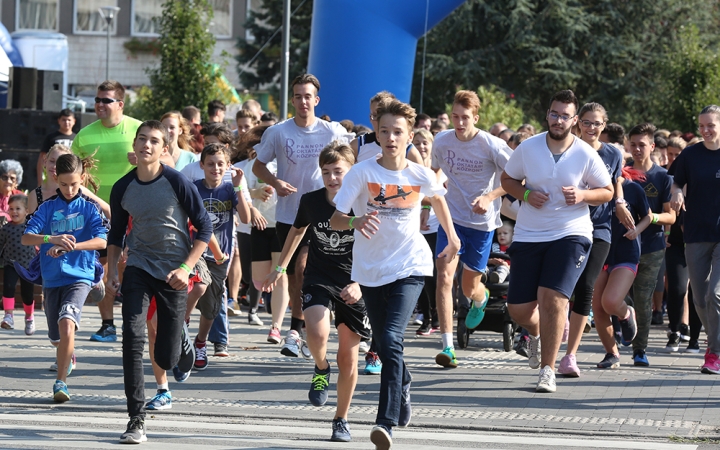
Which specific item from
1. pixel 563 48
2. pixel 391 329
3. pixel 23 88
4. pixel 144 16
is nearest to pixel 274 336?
A: pixel 391 329

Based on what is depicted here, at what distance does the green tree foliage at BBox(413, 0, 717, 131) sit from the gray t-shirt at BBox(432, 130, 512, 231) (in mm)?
29251

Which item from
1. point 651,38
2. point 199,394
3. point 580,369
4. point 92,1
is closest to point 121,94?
point 199,394

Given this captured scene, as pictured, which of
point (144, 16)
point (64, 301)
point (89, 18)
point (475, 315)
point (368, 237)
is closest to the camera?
point (368, 237)

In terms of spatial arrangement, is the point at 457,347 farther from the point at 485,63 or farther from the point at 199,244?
the point at 485,63

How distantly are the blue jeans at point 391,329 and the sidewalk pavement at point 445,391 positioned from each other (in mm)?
925

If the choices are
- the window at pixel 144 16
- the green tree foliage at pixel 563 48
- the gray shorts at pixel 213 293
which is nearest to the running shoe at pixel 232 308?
the gray shorts at pixel 213 293

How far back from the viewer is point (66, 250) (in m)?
7.86

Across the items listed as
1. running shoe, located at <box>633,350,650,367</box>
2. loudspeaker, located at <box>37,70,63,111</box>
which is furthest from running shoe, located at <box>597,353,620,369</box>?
loudspeaker, located at <box>37,70,63,111</box>

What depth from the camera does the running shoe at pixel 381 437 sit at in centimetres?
611

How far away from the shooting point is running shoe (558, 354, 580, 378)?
9.09 metres

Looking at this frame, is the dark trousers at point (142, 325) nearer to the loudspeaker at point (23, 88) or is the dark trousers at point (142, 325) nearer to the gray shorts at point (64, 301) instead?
the gray shorts at point (64, 301)

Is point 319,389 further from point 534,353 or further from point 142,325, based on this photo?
point 534,353

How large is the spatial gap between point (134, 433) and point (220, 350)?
3645 mm

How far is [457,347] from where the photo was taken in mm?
11273
